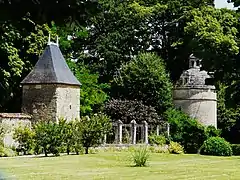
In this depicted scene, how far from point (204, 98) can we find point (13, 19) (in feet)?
125

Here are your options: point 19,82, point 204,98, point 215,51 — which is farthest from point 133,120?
point 215,51

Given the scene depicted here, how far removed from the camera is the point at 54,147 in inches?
990

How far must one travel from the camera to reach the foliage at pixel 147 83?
36.6 m

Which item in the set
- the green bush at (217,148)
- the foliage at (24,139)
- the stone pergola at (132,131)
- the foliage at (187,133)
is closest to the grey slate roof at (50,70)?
the stone pergola at (132,131)

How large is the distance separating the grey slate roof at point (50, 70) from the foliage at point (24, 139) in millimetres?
4602

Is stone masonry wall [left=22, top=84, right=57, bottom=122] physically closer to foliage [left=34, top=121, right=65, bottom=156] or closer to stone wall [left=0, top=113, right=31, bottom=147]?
stone wall [left=0, top=113, right=31, bottom=147]

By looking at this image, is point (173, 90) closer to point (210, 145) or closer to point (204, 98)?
point (204, 98)

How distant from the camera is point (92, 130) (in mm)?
26688

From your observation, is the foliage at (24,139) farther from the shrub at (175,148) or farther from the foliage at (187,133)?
the foliage at (187,133)

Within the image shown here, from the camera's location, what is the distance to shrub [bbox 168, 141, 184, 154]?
31.4 metres

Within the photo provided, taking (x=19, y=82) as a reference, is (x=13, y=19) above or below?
below

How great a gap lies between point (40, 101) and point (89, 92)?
6.73 metres

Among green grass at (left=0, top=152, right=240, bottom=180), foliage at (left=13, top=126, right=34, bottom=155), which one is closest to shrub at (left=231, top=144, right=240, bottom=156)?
green grass at (left=0, top=152, right=240, bottom=180)

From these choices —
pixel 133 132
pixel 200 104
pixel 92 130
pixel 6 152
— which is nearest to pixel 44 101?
pixel 92 130
